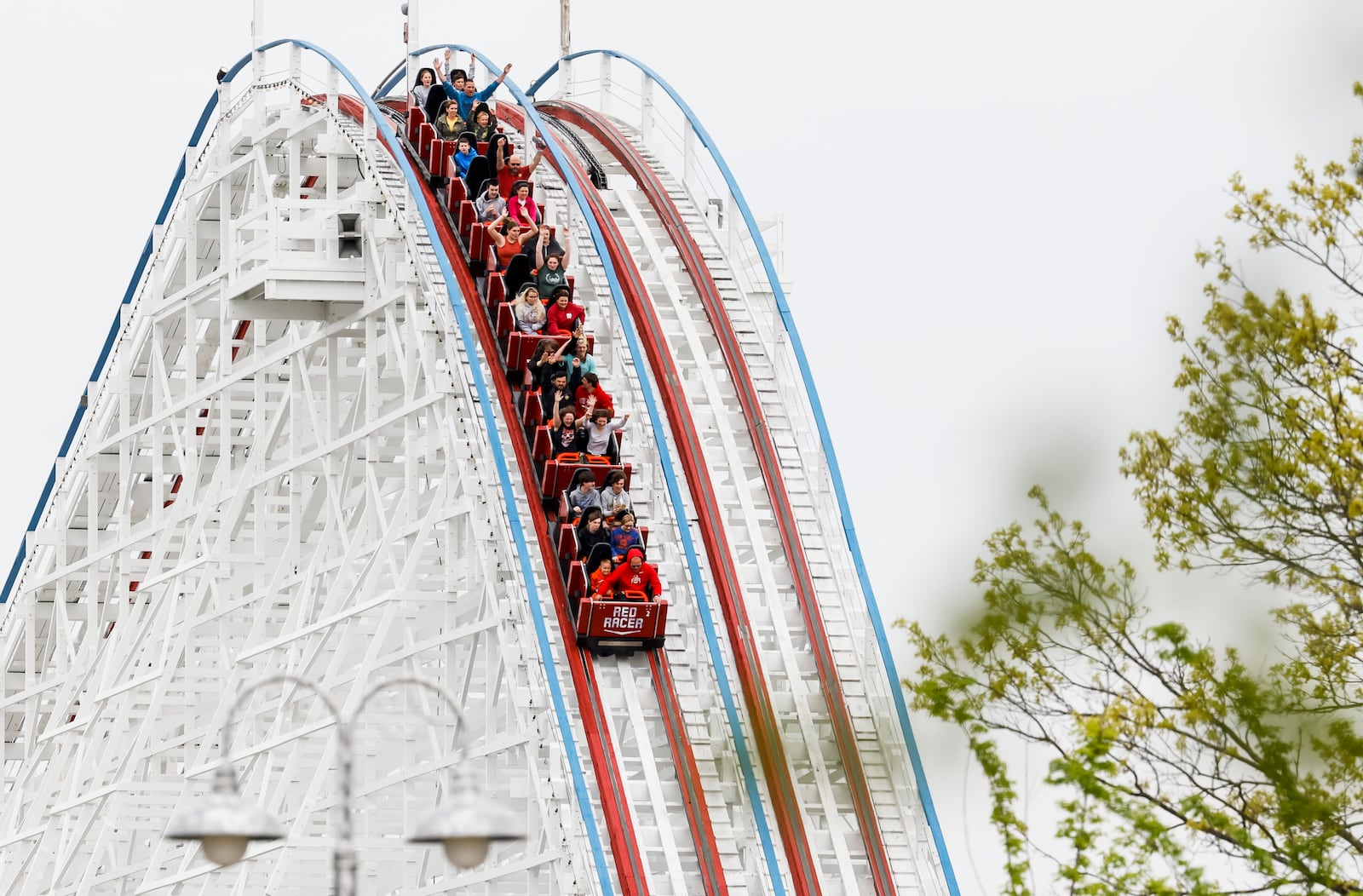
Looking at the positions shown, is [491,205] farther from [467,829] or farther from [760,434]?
[467,829]

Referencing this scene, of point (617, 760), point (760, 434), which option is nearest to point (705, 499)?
point (760, 434)

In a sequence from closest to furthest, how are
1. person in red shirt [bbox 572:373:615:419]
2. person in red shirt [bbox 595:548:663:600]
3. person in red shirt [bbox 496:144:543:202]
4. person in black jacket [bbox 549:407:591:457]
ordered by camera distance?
1. person in red shirt [bbox 595:548:663:600]
2. person in black jacket [bbox 549:407:591:457]
3. person in red shirt [bbox 572:373:615:419]
4. person in red shirt [bbox 496:144:543:202]

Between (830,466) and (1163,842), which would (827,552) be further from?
(1163,842)

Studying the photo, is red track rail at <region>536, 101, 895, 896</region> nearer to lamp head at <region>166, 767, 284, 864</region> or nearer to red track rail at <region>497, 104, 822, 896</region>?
red track rail at <region>497, 104, 822, 896</region>

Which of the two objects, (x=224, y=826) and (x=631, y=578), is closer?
(x=224, y=826)

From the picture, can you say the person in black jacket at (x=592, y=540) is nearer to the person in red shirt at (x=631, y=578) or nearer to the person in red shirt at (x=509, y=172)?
the person in red shirt at (x=631, y=578)

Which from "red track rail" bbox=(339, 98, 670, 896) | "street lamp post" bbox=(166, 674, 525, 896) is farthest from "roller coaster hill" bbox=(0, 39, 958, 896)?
"street lamp post" bbox=(166, 674, 525, 896)

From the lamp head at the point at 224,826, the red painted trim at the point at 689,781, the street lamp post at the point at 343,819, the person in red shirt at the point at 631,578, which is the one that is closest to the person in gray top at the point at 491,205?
the person in red shirt at the point at 631,578
